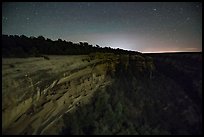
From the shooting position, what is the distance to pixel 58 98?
16.3 metres

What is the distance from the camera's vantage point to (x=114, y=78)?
24.8 meters

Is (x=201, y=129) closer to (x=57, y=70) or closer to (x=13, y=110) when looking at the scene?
(x=57, y=70)

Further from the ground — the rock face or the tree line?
the tree line

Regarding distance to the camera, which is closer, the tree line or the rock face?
the rock face

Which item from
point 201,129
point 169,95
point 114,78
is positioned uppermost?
point 114,78

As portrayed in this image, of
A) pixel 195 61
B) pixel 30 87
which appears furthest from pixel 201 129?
pixel 30 87

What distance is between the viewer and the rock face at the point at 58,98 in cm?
1286

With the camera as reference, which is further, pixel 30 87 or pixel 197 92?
pixel 197 92

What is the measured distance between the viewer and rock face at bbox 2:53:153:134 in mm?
12857

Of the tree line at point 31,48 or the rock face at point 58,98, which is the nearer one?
the rock face at point 58,98

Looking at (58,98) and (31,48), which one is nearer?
(58,98)

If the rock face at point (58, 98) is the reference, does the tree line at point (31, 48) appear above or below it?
above

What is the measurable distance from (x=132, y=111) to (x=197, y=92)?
26.2ft

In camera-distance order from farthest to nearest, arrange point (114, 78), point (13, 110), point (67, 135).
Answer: point (114, 78) → point (67, 135) → point (13, 110)
